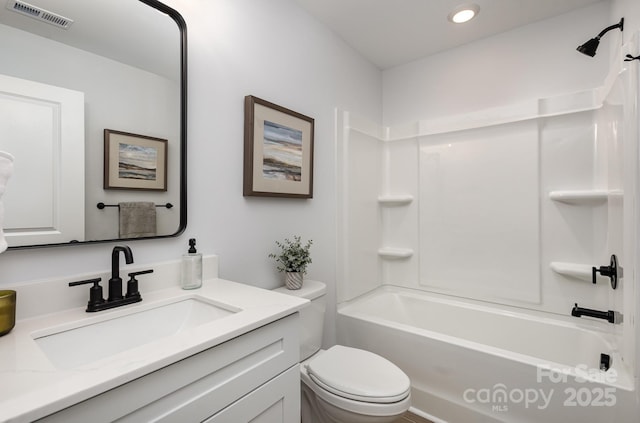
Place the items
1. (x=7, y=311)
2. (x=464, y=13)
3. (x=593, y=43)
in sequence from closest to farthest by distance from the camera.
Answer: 1. (x=7, y=311)
2. (x=593, y=43)
3. (x=464, y=13)

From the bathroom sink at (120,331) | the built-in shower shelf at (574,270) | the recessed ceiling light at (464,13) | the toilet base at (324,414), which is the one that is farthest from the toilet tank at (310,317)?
the recessed ceiling light at (464,13)

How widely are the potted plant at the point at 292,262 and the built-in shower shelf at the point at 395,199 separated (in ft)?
3.74

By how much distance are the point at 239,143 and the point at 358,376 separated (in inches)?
49.8

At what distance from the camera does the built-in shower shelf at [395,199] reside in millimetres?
2594

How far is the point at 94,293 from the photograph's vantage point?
971 mm

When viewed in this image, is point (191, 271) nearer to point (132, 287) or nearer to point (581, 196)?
point (132, 287)

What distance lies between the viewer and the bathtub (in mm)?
1364

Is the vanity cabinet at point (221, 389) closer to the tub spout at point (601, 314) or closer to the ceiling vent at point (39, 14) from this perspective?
the ceiling vent at point (39, 14)

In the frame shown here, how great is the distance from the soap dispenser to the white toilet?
1.82 ft

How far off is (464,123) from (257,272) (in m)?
1.91

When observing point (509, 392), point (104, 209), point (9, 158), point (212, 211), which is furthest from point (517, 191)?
point (9, 158)

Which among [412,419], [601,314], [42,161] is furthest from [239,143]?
[601,314]

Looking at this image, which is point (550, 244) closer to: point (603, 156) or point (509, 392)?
point (603, 156)

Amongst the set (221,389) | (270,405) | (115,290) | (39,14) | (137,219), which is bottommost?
(270,405)
